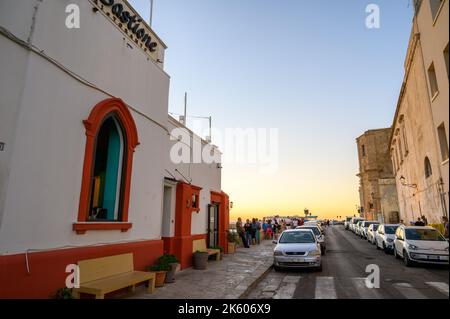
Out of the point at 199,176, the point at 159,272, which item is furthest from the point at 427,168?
the point at 159,272

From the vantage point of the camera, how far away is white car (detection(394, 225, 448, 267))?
36.0ft

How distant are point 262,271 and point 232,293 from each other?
356 centimetres

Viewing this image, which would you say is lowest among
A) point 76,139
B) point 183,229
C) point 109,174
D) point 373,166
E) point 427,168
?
point 183,229

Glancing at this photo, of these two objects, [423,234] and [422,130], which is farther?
[422,130]

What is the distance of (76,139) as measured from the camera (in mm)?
6555

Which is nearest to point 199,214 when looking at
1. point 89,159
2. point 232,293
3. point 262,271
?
point 262,271

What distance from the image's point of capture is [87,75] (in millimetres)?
7031

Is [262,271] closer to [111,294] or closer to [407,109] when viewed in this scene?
[111,294]

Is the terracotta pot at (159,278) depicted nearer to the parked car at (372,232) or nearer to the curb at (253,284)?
the curb at (253,284)

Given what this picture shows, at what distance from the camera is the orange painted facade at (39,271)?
4.75m

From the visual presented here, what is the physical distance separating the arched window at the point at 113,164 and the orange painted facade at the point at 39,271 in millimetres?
1009

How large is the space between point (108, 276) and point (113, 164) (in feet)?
9.56

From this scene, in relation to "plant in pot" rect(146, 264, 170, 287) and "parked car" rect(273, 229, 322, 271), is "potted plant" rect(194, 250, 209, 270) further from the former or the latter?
"plant in pot" rect(146, 264, 170, 287)

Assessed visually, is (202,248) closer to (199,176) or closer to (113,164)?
(199,176)
